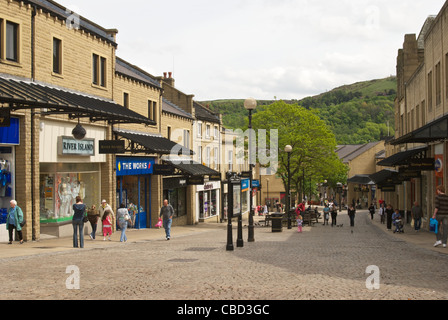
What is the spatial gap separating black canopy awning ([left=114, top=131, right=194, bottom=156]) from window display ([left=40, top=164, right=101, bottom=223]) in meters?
2.37

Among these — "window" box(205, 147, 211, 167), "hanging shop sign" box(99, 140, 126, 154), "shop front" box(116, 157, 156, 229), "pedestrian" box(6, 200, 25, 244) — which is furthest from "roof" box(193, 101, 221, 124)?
"pedestrian" box(6, 200, 25, 244)

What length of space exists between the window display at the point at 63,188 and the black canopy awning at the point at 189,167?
827 centimetres

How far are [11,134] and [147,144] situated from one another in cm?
1016

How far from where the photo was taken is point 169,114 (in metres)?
35.7

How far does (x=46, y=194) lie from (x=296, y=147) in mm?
30467

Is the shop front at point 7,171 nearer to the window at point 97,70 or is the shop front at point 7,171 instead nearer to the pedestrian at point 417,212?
the window at point 97,70

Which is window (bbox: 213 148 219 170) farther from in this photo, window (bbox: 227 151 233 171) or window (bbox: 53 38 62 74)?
window (bbox: 53 38 62 74)

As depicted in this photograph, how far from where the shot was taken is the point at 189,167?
112 feet

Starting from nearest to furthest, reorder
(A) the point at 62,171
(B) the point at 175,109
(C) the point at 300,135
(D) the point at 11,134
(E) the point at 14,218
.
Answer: (E) the point at 14,218 < (D) the point at 11,134 < (A) the point at 62,171 < (B) the point at 175,109 < (C) the point at 300,135

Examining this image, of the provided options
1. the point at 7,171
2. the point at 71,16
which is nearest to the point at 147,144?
the point at 71,16

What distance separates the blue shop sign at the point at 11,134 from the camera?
17.0 m

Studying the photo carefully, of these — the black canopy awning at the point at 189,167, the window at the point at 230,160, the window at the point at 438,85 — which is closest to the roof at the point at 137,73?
the black canopy awning at the point at 189,167

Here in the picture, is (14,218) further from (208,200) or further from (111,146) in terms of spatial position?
(208,200)
